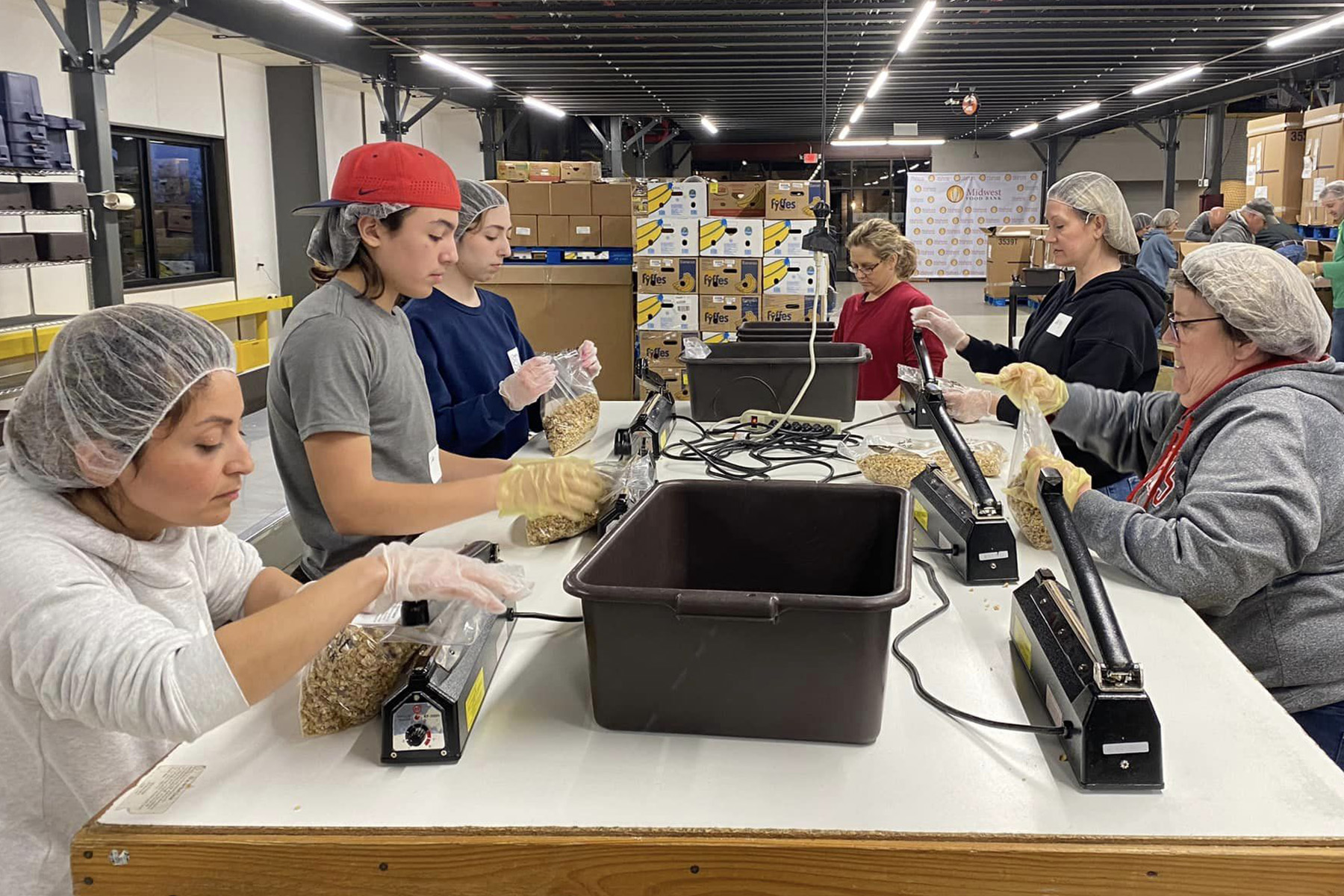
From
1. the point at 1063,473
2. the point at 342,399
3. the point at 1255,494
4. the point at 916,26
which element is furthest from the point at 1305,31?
the point at 342,399

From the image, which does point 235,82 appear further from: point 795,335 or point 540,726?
point 540,726

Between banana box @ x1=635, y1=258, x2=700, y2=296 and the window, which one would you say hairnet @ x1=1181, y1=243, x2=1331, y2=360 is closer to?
banana box @ x1=635, y1=258, x2=700, y2=296

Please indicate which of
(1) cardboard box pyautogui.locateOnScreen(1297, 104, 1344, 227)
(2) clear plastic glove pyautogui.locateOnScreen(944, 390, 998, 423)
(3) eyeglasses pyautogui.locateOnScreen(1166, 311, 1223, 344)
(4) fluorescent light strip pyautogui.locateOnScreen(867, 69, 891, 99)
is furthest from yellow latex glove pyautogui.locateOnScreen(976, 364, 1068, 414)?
(4) fluorescent light strip pyautogui.locateOnScreen(867, 69, 891, 99)

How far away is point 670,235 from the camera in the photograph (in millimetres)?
6859

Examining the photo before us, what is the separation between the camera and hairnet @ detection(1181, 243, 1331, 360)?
5.54ft

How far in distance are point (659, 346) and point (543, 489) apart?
213 inches

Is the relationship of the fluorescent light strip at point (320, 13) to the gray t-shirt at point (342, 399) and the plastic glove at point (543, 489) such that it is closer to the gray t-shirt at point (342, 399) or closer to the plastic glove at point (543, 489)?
the gray t-shirt at point (342, 399)

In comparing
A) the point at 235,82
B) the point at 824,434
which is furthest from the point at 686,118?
the point at 824,434

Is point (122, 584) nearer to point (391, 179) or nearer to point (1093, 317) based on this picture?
point (391, 179)

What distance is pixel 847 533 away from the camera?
1493 millimetres

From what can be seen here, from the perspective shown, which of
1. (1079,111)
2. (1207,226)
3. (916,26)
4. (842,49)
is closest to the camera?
(916,26)

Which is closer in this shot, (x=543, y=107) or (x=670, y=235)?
(x=670, y=235)

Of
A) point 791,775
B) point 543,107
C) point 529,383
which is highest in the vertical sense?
point 543,107

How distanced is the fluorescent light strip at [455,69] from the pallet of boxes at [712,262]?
3235 millimetres
